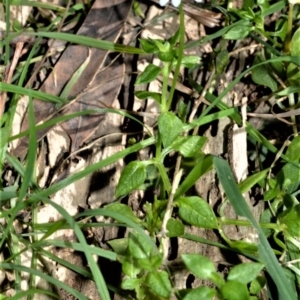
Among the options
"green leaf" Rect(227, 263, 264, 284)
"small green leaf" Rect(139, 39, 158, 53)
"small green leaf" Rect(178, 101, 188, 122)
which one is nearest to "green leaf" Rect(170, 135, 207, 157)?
"small green leaf" Rect(178, 101, 188, 122)

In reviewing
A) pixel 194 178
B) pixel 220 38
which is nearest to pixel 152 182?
pixel 194 178

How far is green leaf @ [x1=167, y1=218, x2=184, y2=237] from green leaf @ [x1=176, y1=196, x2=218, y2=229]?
0.02 metres

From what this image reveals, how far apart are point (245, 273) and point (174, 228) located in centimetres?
24

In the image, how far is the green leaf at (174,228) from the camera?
1356 millimetres

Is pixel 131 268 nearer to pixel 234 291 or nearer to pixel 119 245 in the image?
pixel 119 245

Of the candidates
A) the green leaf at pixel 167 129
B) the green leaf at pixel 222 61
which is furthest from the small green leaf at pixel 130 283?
the green leaf at pixel 222 61

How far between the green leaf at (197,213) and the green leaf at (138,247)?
13 centimetres

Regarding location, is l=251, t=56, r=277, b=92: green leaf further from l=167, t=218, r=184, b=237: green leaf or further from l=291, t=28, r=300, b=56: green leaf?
l=167, t=218, r=184, b=237: green leaf

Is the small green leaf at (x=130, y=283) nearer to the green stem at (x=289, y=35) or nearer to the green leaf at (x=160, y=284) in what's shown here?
the green leaf at (x=160, y=284)

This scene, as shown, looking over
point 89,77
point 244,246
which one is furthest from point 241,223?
point 89,77

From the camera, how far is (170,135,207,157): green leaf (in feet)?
4.55

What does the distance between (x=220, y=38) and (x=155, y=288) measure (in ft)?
2.66

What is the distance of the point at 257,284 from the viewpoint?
1.30m

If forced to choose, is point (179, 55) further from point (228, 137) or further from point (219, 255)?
point (219, 255)
